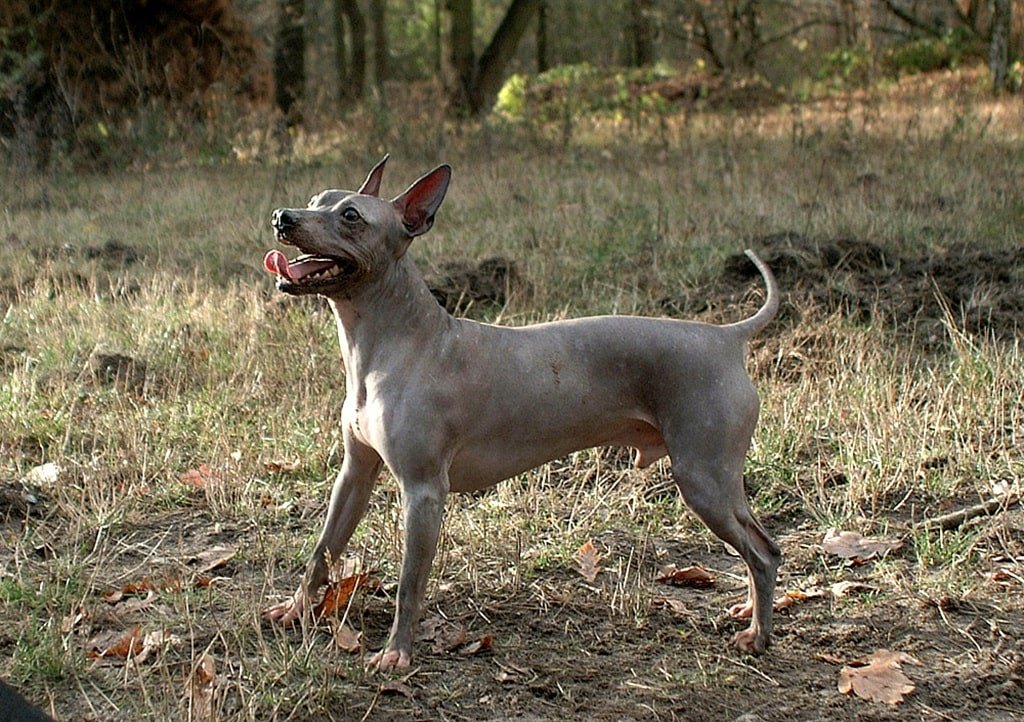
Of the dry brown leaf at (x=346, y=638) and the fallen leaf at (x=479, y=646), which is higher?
the dry brown leaf at (x=346, y=638)

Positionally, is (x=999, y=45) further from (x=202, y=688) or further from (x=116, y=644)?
(x=202, y=688)

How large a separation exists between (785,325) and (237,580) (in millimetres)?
3819

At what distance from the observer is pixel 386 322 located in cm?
411

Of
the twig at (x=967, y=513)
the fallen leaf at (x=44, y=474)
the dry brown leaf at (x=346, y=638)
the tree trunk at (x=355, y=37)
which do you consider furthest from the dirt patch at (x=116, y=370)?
the tree trunk at (x=355, y=37)

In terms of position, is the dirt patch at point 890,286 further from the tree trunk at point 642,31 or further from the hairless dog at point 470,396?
the tree trunk at point 642,31

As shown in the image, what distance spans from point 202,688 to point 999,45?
46.8ft

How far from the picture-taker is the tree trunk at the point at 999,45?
50.6ft

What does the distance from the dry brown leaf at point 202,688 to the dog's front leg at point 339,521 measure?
19.4 inches

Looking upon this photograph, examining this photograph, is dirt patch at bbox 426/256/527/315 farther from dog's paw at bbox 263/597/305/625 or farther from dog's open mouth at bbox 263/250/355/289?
dog's open mouth at bbox 263/250/355/289

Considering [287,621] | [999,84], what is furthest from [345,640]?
[999,84]

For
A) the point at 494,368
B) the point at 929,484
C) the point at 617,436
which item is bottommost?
the point at 929,484

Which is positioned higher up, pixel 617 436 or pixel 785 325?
pixel 617 436

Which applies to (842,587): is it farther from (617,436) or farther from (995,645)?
(617,436)

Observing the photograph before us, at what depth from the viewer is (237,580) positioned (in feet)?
15.5
